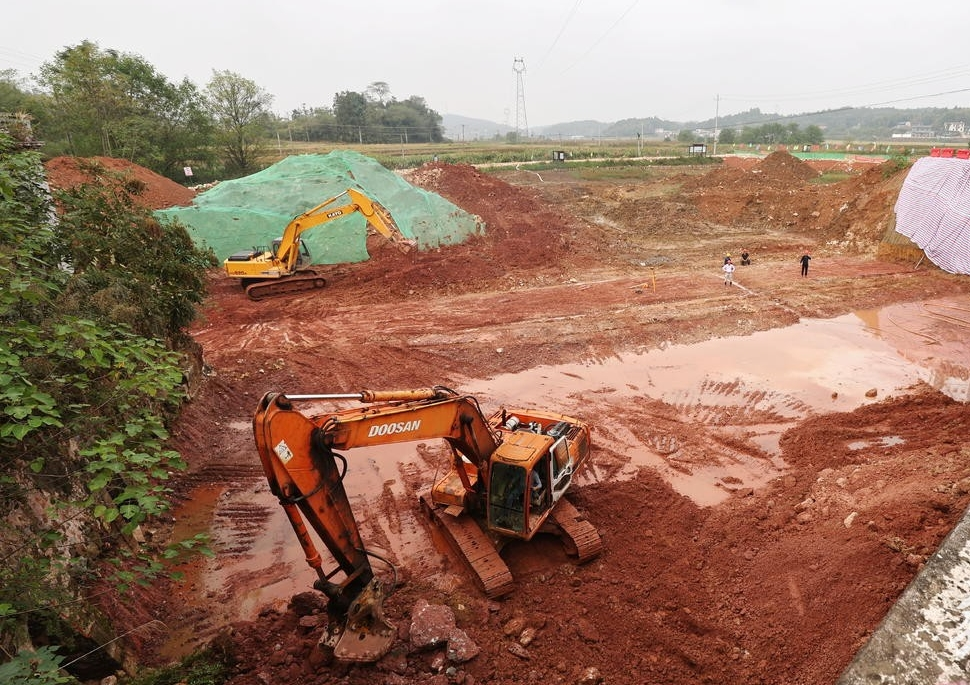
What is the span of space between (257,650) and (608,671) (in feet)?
12.8

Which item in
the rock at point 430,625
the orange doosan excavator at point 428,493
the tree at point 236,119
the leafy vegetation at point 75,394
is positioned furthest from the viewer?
the tree at point 236,119

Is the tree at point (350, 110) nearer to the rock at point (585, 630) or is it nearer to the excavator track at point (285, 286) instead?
the excavator track at point (285, 286)

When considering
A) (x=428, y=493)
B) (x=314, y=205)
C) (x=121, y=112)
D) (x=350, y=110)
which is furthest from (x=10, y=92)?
(x=350, y=110)

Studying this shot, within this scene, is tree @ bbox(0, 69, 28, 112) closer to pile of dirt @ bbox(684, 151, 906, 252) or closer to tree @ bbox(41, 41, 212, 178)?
tree @ bbox(41, 41, 212, 178)

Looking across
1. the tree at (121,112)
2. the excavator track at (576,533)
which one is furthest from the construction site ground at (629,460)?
the tree at (121,112)

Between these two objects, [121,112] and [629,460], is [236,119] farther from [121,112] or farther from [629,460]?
[629,460]

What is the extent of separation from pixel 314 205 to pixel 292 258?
586cm

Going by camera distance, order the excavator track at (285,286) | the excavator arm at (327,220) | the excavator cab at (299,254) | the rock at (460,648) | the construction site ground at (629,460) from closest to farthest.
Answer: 1. the rock at (460,648)
2. the construction site ground at (629,460)
3. the excavator arm at (327,220)
4. the excavator track at (285,286)
5. the excavator cab at (299,254)

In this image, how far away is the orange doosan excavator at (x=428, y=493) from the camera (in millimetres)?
5070

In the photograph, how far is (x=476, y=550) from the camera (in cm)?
737

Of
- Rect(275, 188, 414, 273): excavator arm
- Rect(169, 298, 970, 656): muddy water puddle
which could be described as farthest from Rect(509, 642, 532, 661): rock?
Rect(275, 188, 414, 273): excavator arm

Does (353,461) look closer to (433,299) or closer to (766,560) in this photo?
(766,560)

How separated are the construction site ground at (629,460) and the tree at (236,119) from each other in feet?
73.6

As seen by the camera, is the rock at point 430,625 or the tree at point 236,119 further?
the tree at point 236,119
